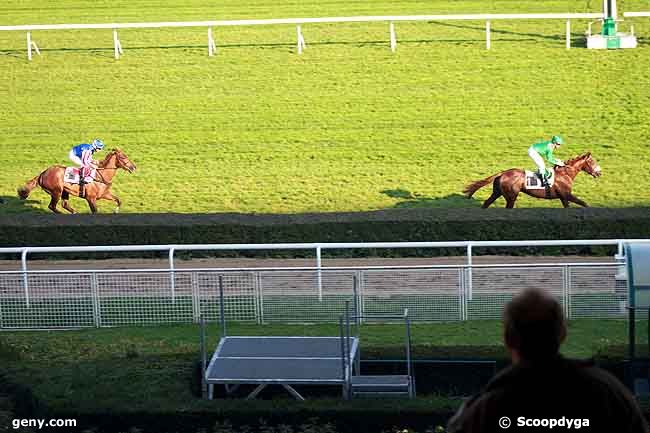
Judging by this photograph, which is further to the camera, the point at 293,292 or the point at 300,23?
the point at 300,23

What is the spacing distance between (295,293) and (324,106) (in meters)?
10.4

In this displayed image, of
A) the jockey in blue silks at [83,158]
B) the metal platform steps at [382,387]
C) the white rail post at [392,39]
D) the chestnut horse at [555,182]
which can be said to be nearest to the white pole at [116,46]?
the white rail post at [392,39]

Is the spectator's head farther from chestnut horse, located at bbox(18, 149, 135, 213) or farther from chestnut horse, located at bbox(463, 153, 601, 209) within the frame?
chestnut horse, located at bbox(18, 149, 135, 213)

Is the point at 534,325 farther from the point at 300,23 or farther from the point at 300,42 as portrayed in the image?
the point at 300,23

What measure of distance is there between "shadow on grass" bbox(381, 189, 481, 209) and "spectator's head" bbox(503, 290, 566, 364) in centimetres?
1296

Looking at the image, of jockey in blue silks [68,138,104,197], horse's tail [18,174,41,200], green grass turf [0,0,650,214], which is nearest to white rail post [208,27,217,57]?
green grass turf [0,0,650,214]

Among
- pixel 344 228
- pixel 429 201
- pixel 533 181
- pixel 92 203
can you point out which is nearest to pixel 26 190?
pixel 92 203

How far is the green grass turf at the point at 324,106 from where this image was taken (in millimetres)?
17062

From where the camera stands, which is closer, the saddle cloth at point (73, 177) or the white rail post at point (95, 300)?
the white rail post at point (95, 300)

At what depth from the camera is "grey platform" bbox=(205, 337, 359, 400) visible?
780 centimetres

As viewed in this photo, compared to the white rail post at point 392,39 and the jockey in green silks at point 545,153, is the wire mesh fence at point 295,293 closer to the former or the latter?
the jockey in green silks at point 545,153

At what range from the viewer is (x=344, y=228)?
12992mm

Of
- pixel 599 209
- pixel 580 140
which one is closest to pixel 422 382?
pixel 599 209

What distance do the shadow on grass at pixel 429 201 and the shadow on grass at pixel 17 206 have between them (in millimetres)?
4790
